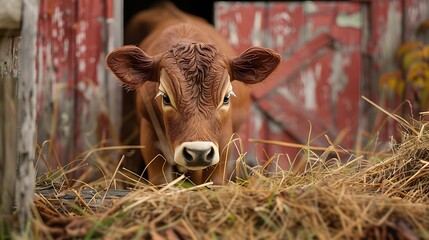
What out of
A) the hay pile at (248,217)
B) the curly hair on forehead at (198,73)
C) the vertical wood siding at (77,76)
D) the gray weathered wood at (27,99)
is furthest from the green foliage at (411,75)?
the gray weathered wood at (27,99)

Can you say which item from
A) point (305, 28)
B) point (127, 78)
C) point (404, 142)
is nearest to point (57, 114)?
point (127, 78)

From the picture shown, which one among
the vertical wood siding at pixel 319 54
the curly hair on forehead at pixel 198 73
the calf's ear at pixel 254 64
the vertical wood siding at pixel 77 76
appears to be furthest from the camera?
the vertical wood siding at pixel 319 54

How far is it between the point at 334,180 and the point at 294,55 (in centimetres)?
358

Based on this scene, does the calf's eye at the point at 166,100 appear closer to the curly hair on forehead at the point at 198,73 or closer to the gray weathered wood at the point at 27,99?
the curly hair on forehead at the point at 198,73

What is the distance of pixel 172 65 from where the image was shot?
4812 mm

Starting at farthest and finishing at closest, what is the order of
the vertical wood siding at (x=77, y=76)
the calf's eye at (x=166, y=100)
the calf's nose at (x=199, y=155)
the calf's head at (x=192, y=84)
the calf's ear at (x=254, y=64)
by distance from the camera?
the vertical wood siding at (x=77, y=76) < the calf's ear at (x=254, y=64) < the calf's eye at (x=166, y=100) < the calf's head at (x=192, y=84) < the calf's nose at (x=199, y=155)

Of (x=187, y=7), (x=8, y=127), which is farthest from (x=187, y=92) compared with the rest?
(x=187, y=7)

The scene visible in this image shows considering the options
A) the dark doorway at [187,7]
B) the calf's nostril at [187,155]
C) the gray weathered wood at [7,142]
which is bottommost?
the calf's nostril at [187,155]

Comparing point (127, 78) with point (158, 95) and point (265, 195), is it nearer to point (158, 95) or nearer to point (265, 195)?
point (158, 95)

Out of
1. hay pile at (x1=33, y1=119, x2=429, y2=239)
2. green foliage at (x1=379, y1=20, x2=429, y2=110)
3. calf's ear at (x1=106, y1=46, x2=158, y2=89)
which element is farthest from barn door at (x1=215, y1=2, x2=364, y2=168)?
hay pile at (x1=33, y1=119, x2=429, y2=239)

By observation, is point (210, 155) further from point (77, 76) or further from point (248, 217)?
point (77, 76)

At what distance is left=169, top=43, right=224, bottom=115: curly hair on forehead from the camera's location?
4.68 m

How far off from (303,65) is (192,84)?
9.61 ft

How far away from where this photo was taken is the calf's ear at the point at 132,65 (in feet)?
16.2
